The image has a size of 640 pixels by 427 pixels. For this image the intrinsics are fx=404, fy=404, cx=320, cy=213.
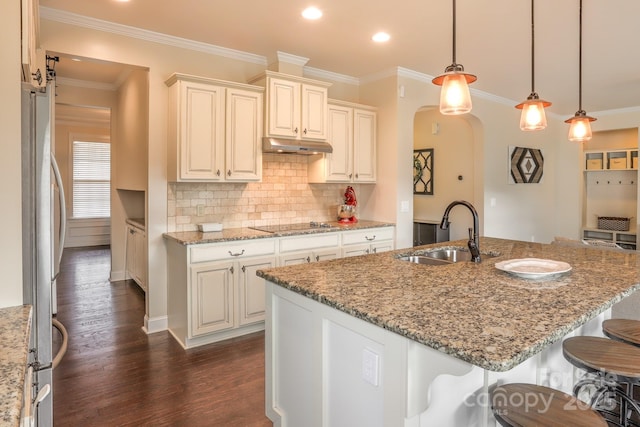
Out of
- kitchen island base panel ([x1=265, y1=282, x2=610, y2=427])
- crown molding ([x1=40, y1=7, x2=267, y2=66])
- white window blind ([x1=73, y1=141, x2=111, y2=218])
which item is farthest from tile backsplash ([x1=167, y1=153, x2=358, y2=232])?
white window blind ([x1=73, y1=141, x2=111, y2=218])

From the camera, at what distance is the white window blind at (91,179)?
327 inches

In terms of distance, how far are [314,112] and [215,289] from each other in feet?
6.45

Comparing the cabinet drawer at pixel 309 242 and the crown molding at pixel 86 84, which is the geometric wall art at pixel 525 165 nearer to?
the cabinet drawer at pixel 309 242

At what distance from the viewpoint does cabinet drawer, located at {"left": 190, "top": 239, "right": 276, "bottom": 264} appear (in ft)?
10.7

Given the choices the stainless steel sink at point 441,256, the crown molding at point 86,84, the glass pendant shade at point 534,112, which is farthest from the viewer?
the crown molding at point 86,84

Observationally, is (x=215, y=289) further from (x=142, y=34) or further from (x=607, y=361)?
(x=607, y=361)

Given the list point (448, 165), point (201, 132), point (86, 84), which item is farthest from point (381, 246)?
point (86, 84)

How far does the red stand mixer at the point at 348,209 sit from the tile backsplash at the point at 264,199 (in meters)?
0.22

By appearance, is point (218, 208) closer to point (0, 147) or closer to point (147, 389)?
point (147, 389)

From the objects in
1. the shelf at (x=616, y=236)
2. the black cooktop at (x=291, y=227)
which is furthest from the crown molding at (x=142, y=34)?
the shelf at (x=616, y=236)

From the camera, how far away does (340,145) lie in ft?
14.4

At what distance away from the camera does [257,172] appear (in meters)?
3.83

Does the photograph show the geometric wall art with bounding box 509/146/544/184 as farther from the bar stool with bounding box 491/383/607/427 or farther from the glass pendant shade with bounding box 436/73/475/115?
the bar stool with bounding box 491/383/607/427

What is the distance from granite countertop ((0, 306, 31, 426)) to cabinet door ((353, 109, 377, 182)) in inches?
138
